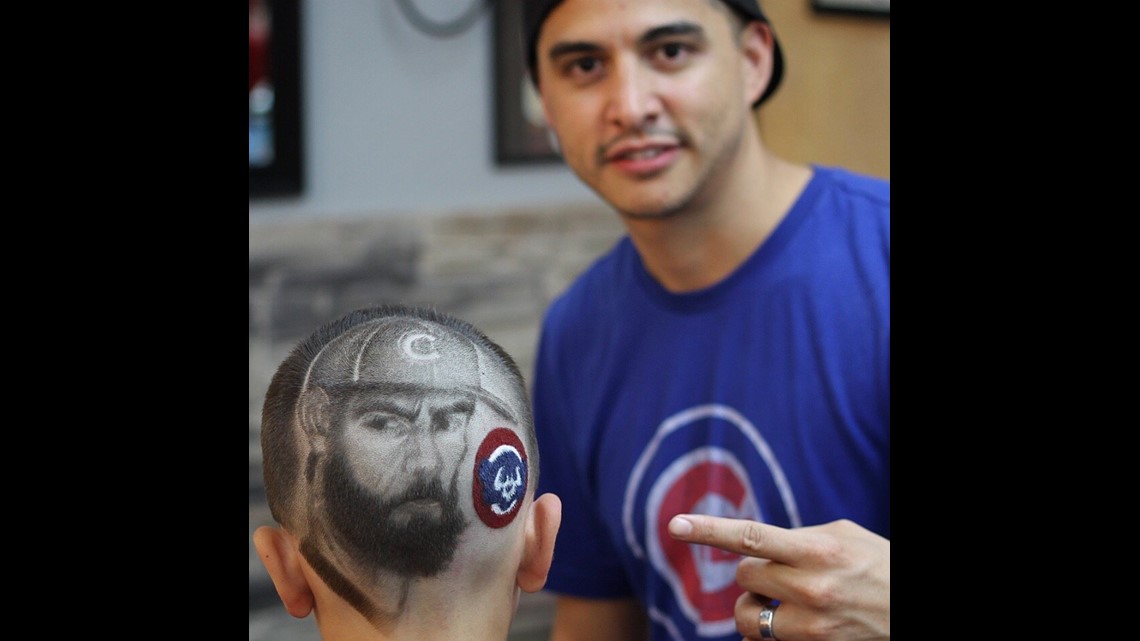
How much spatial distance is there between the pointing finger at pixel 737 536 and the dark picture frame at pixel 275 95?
3155 millimetres

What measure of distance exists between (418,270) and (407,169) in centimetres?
41

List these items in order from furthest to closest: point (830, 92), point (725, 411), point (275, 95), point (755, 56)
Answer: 1. point (275, 95)
2. point (830, 92)
3. point (755, 56)
4. point (725, 411)

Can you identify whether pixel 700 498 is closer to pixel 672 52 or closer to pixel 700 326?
pixel 700 326

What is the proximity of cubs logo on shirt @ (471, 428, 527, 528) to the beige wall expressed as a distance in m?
2.50

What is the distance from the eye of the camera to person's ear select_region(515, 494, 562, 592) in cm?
112

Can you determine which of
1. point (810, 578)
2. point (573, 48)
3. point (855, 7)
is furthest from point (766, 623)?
point (855, 7)

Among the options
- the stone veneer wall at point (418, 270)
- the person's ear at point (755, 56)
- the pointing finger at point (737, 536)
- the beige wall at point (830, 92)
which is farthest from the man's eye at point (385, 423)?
the stone veneer wall at point (418, 270)

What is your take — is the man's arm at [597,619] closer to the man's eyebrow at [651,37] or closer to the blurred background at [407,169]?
the man's eyebrow at [651,37]

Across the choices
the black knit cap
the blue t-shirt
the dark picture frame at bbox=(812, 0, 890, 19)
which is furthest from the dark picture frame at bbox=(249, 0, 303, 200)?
the blue t-shirt

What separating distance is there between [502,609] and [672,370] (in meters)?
0.85

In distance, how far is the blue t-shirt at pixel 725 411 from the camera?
5.85 feet

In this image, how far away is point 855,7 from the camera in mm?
3518

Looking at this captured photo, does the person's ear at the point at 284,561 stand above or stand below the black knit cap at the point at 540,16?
below
